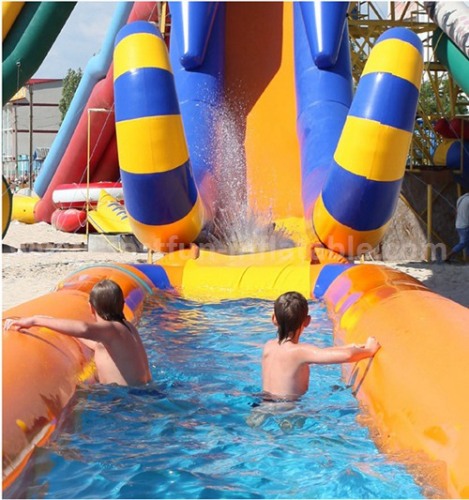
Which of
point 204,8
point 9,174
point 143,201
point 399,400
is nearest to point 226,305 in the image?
point 143,201

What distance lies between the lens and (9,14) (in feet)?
22.1

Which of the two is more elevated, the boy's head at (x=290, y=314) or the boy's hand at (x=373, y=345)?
the boy's head at (x=290, y=314)

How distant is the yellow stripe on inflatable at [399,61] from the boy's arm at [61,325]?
8.94 feet

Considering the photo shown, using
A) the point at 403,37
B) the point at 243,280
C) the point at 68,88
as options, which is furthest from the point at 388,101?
the point at 68,88

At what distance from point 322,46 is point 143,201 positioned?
2035mm

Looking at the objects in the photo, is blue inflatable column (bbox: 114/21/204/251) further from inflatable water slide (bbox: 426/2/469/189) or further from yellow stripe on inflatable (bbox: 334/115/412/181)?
inflatable water slide (bbox: 426/2/469/189)

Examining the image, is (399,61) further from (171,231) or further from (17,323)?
(17,323)

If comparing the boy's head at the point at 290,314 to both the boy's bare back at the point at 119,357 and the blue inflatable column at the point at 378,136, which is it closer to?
the boy's bare back at the point at 119,357

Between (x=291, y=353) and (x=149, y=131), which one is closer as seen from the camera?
(x=291, y=353)

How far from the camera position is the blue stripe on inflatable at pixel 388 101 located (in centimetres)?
452

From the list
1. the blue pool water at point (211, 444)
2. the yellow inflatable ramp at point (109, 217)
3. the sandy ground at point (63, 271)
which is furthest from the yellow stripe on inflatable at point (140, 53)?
the yellow inflatable ramp at point (109, 217)

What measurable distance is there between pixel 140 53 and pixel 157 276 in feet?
4.39

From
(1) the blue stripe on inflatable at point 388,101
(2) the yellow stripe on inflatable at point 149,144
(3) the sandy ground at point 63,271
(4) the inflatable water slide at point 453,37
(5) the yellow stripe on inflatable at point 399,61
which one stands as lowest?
(3) the sandy ground at point 63,271

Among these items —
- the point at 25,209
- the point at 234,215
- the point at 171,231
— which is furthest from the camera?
the point at 25,209
